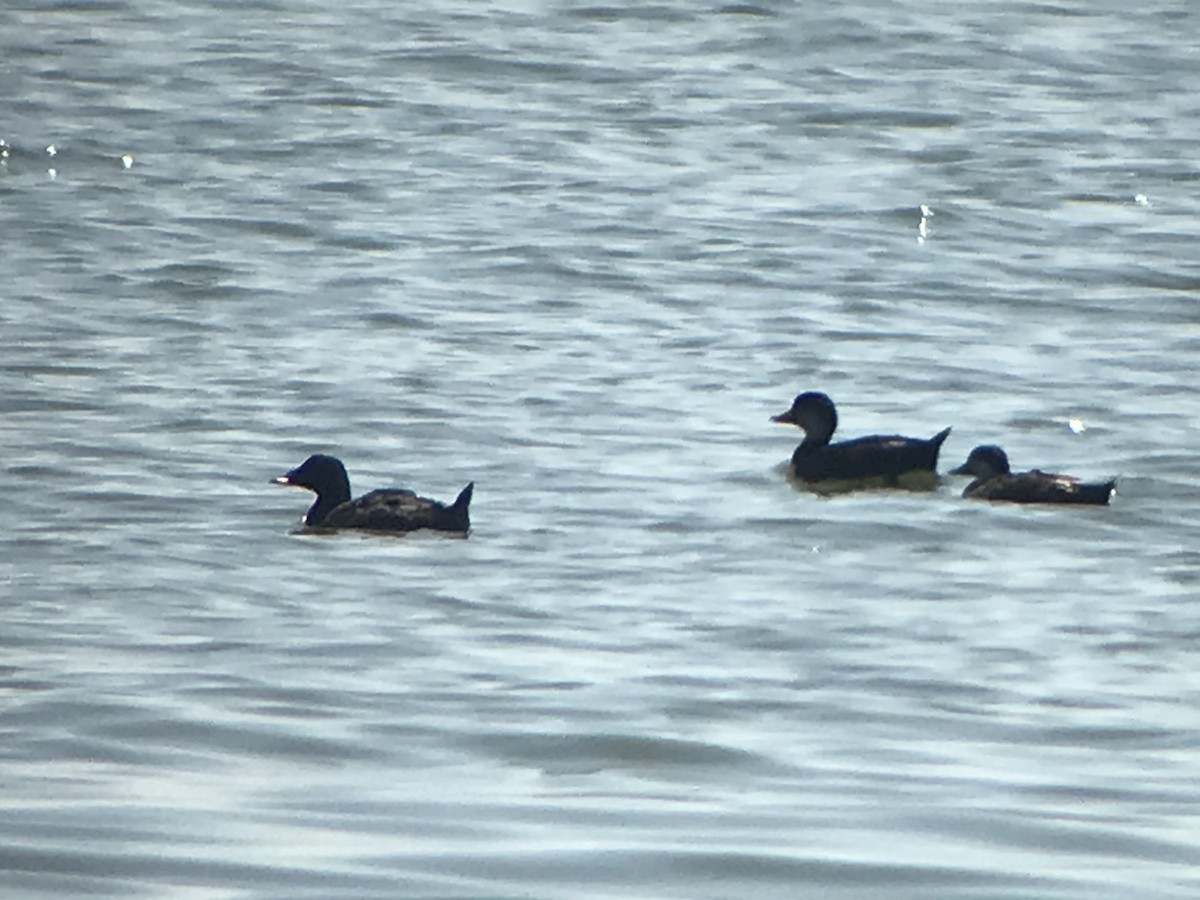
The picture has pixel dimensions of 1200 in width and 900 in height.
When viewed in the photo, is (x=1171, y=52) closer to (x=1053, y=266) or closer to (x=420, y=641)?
(x=1053, y=266)

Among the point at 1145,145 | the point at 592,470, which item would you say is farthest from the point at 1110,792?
the point at 1145,145

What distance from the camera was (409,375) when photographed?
56.2 ft

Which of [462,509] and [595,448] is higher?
[462,509]

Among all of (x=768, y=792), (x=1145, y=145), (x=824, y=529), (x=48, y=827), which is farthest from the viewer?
(x=1145, y=145)

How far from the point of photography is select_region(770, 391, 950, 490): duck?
14289 millimetres

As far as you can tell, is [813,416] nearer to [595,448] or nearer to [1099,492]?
[595,448]

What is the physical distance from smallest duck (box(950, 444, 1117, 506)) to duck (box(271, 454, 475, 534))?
2.33m

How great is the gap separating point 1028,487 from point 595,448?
7.97ft

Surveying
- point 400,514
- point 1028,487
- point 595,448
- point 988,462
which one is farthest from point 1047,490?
point 400,514

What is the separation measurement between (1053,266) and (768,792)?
45.3ft

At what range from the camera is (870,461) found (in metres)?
14.4

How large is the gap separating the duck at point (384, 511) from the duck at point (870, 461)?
74.9 inches

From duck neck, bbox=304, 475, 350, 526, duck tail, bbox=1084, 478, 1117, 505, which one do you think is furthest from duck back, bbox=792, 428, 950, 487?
duck neck, bbox=304, 475, 350, 526

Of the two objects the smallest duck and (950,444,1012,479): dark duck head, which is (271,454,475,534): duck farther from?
(950,444,1012,479): dark duck head
